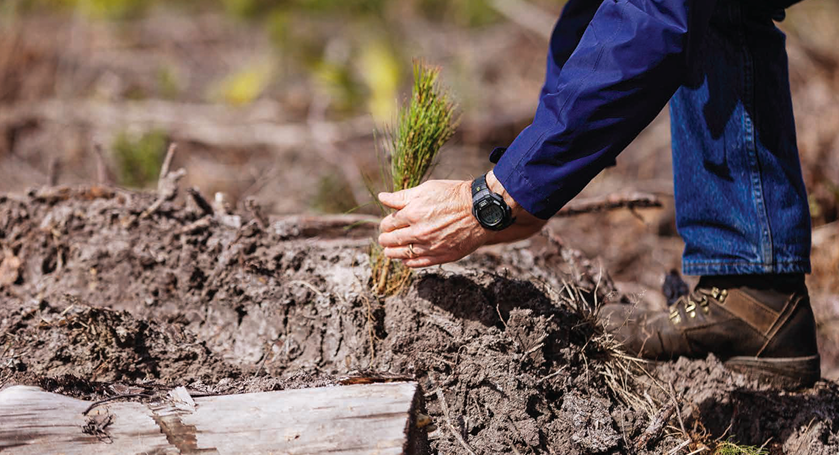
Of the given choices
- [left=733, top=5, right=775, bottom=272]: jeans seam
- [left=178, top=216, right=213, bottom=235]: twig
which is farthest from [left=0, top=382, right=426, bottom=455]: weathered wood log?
[left=733, top=5, right=775, bottom=272]: jeans seam

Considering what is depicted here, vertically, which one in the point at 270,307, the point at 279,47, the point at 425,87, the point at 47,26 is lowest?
the point at 270,307

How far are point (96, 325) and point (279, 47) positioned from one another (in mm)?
6182

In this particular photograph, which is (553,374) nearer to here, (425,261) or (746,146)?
(425,261)

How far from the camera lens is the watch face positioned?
1.79 m

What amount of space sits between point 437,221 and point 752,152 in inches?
39.5

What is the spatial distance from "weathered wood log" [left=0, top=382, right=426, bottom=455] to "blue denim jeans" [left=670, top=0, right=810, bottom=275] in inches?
45.0

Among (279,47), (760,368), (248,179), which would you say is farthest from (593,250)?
(279,47)

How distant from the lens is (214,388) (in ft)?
6.22

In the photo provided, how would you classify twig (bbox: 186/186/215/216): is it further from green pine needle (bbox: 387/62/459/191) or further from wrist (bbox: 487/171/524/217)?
wrist (bbox: 487/171/524/217)

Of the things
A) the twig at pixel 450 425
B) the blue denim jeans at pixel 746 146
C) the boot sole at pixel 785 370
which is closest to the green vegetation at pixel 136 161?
the twig at pixel 450 425

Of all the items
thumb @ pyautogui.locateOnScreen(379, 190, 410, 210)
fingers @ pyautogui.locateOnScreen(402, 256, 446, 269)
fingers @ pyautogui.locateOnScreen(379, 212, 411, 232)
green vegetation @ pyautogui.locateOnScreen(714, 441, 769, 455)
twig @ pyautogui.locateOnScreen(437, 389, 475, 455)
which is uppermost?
thumb @ pyautogui.locateOnScreen(379, 190, 410, 210)

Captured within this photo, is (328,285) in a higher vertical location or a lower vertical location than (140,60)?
lower

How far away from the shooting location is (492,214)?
5.89ft

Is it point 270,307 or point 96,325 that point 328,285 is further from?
point 96,325
